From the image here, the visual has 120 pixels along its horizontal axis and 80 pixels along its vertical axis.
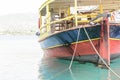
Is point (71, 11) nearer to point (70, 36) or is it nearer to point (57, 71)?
point (70, 36)

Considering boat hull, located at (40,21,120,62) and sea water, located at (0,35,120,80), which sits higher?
boat hull, located at (40,21,120,62)

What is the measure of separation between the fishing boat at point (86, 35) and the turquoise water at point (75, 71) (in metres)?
0.30

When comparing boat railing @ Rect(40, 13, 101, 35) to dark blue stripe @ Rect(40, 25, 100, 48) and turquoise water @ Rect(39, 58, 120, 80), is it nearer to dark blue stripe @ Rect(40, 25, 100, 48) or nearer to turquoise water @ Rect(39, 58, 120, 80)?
dark blue stripe @ Rect(40, 25, 100, 48)

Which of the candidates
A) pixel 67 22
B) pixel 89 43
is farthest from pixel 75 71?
pixel 67 22

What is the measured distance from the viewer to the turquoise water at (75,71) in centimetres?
1338

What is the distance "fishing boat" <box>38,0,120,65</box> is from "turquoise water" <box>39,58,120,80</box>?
0.30 metres

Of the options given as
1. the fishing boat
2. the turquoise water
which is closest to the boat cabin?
the fishing boat

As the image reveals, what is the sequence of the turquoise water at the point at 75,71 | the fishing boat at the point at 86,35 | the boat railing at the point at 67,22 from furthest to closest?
the boat railing at the point at 67,22 → the fishing boat at the point at 86,35 → the turquoise water at the point at 75,71

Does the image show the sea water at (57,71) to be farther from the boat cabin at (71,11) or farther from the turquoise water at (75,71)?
the boat cabin at (71,11)

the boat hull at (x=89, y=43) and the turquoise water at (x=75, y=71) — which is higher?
the boat hull at (x=89, y=43)

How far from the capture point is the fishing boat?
14484 mm

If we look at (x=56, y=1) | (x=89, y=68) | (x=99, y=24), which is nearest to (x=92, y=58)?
(x=89, y=68)

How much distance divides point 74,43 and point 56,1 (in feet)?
6.46

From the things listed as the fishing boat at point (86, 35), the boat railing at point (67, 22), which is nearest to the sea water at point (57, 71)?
the fishing boat at point (86, 35)
